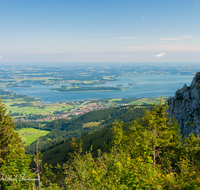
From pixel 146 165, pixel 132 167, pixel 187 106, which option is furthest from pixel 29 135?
pixel 146 165

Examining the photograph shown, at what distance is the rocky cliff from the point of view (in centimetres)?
3388

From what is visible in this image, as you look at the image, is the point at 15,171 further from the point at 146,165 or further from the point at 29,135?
the point at 29,135

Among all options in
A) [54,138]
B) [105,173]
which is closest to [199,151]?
[105,173]

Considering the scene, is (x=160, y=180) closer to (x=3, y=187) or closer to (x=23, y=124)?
(x=3, y=187)

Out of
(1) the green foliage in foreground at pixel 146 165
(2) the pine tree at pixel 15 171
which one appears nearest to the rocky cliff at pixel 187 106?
(1) the green foliage in foreground at pixel 146 165

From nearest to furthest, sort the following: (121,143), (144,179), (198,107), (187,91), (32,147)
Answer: (144,179)
(121,143)
(198,107)
(187,91)
(32,147)

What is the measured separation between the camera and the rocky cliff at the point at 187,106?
33.9 meters

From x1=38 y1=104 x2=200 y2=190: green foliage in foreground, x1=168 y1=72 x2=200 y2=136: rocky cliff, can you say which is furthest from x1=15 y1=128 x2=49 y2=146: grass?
x1=38 y1=104 x2=200 y2=190: green foliage in foreground

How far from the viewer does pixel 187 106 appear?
37.8 m

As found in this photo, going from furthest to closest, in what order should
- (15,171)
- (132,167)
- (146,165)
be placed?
(15,171) < (132,167) < (146,165)

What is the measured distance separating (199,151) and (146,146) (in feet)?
15.2

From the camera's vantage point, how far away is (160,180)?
8.49 m

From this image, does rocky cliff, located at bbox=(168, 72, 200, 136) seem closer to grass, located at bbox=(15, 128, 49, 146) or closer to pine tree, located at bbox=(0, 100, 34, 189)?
pine tree, located at bbox=(0, 100, 34, 189)

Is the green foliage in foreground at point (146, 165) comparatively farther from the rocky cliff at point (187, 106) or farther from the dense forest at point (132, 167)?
the rocky cliff at point (187, 106)
